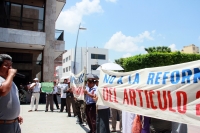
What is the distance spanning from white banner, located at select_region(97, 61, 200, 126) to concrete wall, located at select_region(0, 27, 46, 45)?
1129 cm

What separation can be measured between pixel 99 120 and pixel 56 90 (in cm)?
688

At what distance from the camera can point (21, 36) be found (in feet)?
44.9

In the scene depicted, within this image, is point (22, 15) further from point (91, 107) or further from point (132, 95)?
point (132, 95)

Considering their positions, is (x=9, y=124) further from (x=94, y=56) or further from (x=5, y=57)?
(x=94, y=56)

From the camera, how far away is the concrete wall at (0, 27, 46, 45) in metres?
13.2

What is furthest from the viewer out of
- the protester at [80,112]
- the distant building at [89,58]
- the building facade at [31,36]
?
the distant building at [89,58]

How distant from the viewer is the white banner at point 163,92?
102 inches

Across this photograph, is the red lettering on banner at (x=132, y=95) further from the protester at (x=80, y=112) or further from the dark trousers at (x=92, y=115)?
the protester at (x=80, y=112)

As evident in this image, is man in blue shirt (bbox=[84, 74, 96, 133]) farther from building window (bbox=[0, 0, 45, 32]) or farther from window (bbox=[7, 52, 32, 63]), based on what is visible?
window (bbox=[7, 52, 32, 63])

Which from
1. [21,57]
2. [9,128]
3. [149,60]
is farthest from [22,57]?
[9,128]

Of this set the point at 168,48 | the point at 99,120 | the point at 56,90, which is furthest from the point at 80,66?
the point at 99,120

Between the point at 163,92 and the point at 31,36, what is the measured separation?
41.7 feet

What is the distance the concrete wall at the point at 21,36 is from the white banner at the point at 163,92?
11.3 metres

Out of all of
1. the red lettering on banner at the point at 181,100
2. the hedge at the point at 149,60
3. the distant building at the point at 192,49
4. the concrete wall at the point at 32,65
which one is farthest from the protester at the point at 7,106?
the distant building at the point at 192,49
